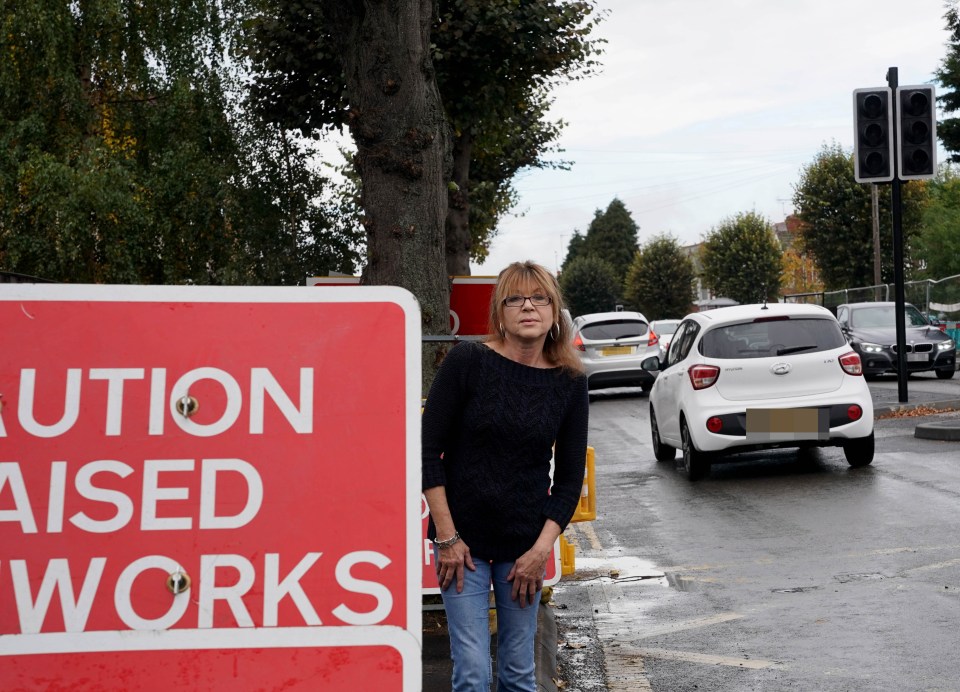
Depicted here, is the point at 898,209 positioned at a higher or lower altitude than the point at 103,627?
higher

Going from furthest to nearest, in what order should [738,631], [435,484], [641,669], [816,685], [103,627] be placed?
[738,631]
[641,669]
[816,685]
[435,484]
[103,627]

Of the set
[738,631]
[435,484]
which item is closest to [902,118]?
[738,631]

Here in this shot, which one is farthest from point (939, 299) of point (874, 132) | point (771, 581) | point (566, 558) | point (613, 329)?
point (566, 558)

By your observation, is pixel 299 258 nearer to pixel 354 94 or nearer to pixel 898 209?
pixel 898 209

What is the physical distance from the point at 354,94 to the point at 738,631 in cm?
399

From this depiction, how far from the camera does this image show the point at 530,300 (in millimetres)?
3926

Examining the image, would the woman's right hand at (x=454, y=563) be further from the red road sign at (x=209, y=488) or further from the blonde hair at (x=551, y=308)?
the red road sign at (x=209, y=488)

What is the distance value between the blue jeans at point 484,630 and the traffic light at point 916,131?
15524 mm

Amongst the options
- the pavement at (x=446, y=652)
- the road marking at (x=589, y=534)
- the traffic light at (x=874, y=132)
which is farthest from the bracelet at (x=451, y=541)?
the traffic light at (x=874, y=132)

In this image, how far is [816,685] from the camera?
5469 millimetres

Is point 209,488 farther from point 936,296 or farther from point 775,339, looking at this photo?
point 936,296

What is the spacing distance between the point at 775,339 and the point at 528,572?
8.84 meters

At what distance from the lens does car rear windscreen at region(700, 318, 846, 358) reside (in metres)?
12.1

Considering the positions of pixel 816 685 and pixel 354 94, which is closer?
pixel 816 685
